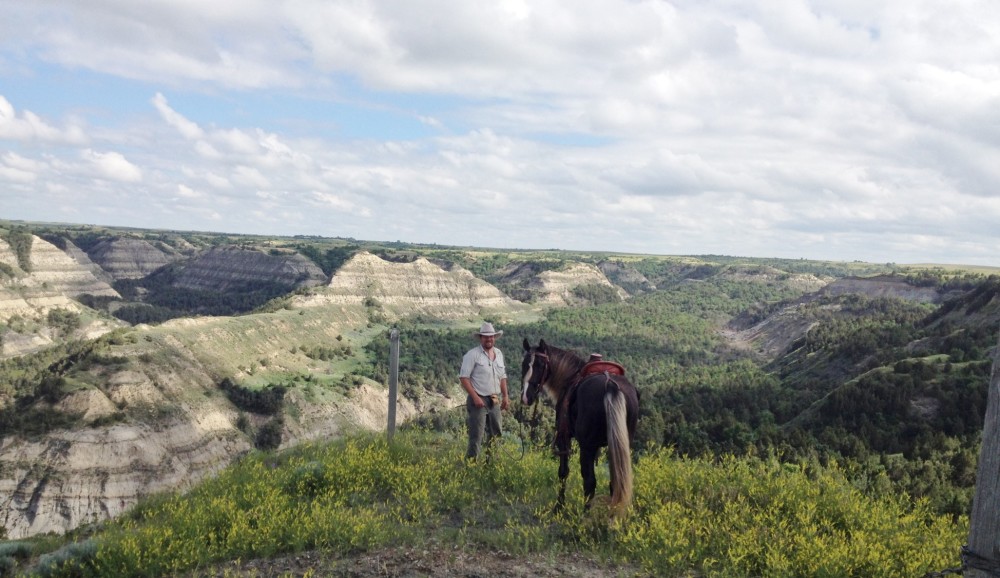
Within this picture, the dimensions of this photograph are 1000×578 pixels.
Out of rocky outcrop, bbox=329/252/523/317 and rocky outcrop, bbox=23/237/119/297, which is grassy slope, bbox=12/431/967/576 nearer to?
rocky outcrop, bbox=329/252/523/317

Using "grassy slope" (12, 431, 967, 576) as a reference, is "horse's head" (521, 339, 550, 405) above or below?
above

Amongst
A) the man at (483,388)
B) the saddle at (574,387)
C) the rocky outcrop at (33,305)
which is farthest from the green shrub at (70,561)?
the rocky outcrop at (33,305)

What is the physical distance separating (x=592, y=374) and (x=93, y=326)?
455ft

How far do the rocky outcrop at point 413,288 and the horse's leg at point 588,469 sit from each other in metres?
132

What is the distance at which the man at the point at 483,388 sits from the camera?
10805 mm

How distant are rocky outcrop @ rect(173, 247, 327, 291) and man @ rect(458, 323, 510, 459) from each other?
6605 inches

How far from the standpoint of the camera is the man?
10.8 m

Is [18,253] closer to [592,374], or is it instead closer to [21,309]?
[21,309]

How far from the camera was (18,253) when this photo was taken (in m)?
140

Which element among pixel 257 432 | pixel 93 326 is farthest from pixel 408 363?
pixel 93 326

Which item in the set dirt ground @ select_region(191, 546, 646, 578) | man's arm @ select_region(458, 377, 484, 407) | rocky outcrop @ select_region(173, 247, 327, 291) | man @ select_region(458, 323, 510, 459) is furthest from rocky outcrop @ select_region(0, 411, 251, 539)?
rocky outcrop @ select_region(173, 247, 327, 291)

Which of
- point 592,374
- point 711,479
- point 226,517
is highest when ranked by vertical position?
point 592,374

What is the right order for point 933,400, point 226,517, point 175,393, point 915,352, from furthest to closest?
point 175,393 → point 915,352 → point 933,400 → point 226,517

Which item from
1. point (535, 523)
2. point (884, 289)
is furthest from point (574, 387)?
point (884, 289)
